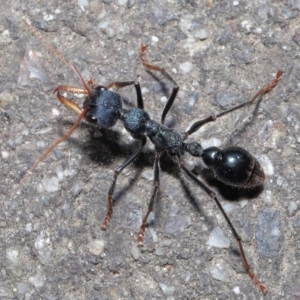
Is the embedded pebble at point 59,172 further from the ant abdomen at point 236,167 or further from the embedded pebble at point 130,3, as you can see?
the embedded pebble at point 130,3

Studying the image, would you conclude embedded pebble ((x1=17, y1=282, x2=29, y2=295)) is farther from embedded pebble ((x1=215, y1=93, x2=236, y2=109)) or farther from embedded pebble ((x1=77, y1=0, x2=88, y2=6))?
embedded pebble ((x1=77, y1=0, x2=88, y2=6))

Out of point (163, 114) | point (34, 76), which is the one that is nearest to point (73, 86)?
point (34, 76)

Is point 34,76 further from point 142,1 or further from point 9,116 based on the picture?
point 142,1

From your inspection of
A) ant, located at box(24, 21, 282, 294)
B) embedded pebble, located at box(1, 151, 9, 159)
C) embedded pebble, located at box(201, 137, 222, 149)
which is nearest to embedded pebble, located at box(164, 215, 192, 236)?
ant, located at box(24, 21, 282, 294)

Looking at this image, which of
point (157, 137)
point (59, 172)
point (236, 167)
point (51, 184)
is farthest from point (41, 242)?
point (236, 167)

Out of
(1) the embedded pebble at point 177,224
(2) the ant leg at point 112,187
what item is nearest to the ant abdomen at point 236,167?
(1) the embedded pebble at point 177,224

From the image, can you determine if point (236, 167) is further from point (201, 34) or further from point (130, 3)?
point (130, 3)

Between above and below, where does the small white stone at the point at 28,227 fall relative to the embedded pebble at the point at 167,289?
above
